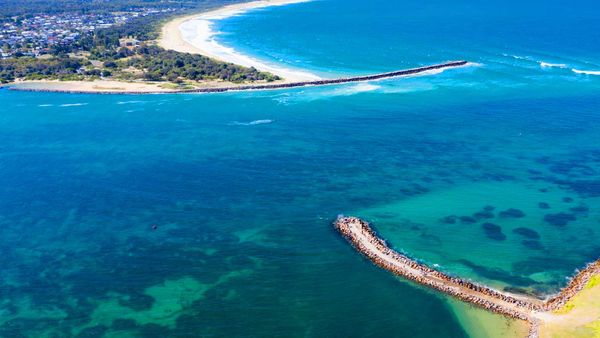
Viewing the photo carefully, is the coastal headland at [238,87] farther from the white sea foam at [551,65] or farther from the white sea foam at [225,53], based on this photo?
the white sea foam at [551,65]

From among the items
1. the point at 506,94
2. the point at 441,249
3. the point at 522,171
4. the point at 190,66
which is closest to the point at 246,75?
the point at 190,66

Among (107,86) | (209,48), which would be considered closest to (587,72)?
(209,48)

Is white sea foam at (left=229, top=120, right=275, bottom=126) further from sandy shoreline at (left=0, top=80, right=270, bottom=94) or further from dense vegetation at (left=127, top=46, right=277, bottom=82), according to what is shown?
dense vegetation at (left=127, top=46, right=277, bottom=82)

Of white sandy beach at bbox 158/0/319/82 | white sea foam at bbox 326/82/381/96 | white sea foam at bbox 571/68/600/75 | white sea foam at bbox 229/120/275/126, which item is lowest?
white sea foam at bbox 229/120/275/126

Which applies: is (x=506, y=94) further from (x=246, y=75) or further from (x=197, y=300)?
(x=197, y=300)

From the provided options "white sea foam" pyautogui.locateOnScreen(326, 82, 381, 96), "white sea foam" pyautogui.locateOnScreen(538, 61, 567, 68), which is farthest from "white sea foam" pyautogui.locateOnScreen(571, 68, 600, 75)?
"white sea foam" pyautogui.locateOnScreen(326, 82, 381, 96)
